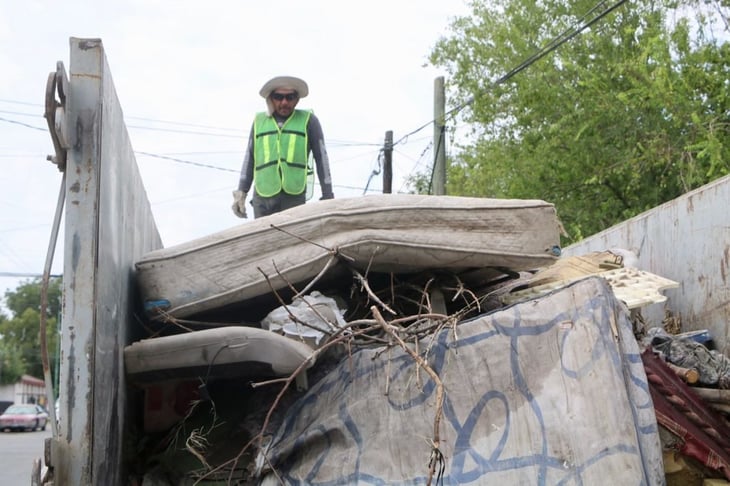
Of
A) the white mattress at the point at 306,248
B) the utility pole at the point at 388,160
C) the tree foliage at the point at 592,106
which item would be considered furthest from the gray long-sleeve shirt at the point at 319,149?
the utility pole at the point at 388,160

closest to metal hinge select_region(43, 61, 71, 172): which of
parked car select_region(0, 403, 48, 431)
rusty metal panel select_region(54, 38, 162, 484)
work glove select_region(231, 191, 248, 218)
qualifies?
rusty metal panel select_region(54, 38, 162, 484)

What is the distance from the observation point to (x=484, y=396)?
178 centimetres

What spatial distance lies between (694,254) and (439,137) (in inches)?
449

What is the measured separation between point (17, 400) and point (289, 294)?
5745 centimetres

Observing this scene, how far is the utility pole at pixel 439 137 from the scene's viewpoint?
1373 cm

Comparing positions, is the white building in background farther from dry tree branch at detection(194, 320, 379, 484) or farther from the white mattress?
dry tree branch at detection(194, 320, 379, 484)

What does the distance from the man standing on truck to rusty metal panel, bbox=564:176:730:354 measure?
1445 millimetres

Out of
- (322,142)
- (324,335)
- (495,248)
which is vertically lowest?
(324,335)

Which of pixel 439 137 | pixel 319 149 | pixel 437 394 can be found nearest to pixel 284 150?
pixel 319 149

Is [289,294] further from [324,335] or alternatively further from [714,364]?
[714,364]

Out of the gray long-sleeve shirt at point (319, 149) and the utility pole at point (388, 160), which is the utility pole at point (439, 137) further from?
the gray long-sleeve shirt at point (319, 149)

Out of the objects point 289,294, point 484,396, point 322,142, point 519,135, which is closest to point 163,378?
point 289,294

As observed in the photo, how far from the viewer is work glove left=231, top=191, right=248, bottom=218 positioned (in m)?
4.12

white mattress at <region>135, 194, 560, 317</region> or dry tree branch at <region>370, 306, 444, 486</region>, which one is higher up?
white mattress at <region>135, 194, 560, 317</region>
